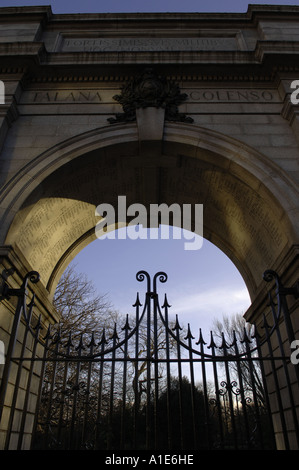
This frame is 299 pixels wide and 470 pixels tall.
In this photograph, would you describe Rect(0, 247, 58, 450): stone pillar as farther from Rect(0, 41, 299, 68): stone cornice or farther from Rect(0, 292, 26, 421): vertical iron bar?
Rect(0, 41, 299, 68): stone cornice

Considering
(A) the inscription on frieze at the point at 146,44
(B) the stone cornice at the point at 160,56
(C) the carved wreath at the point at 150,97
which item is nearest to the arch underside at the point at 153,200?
(C) the carved wreath at the point at 150,97

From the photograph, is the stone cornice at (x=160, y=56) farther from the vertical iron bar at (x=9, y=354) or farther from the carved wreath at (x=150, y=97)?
the vertical iron bar at (x=9, y=354)

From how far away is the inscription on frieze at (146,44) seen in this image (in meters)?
10.2

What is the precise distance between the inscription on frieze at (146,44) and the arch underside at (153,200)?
441 centimetres

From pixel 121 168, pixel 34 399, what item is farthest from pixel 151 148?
pixel 34 399

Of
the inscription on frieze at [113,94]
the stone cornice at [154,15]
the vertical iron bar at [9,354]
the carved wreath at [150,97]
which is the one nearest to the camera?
the vertical iron bar at [9,354]

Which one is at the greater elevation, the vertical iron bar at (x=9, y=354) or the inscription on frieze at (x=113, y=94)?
the inscription on frieze at (x=113, y=94)

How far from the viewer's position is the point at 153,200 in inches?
397

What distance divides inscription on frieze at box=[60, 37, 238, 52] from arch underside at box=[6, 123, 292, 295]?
14.5 ft

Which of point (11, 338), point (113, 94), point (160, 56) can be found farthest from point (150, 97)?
point (11, 338)

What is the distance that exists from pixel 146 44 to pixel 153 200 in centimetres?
520

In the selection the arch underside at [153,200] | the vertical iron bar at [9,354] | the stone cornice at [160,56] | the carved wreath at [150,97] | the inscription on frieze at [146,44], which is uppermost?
the inscription on frieze at [146,44]
